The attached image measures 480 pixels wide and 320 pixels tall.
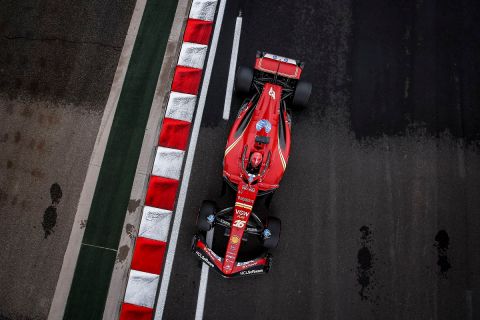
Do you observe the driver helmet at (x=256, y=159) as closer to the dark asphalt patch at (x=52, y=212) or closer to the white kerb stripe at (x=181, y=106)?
the white kerb stripe at (x=181, y=106)

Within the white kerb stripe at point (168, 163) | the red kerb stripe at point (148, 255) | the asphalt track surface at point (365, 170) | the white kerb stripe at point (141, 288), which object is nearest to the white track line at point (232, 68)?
the asphalt track surface at point (365, 170)

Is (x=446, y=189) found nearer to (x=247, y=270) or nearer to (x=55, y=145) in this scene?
(x=247, y=270)

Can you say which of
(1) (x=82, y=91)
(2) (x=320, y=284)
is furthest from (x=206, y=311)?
(1) (x=82, y=91)

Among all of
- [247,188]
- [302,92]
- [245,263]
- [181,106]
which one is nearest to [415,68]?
[302,92]

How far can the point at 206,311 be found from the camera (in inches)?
219

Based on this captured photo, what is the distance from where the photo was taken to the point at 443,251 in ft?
19.0

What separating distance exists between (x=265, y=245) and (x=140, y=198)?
7.63 ft

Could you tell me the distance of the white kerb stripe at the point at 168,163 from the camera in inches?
236

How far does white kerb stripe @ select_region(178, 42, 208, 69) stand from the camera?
643 centimetres

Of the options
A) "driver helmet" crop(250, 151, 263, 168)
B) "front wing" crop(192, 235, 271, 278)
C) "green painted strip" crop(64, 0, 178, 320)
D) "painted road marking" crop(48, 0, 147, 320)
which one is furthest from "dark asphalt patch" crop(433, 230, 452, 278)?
"painted road marking" crop(48, 0, 147, 320)

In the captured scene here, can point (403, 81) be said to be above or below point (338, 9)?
below

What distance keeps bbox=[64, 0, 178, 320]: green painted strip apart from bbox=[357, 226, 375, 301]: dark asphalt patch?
4133mm

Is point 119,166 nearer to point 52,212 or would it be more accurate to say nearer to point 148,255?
point 52,212

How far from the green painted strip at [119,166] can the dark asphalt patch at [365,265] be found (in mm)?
4133
